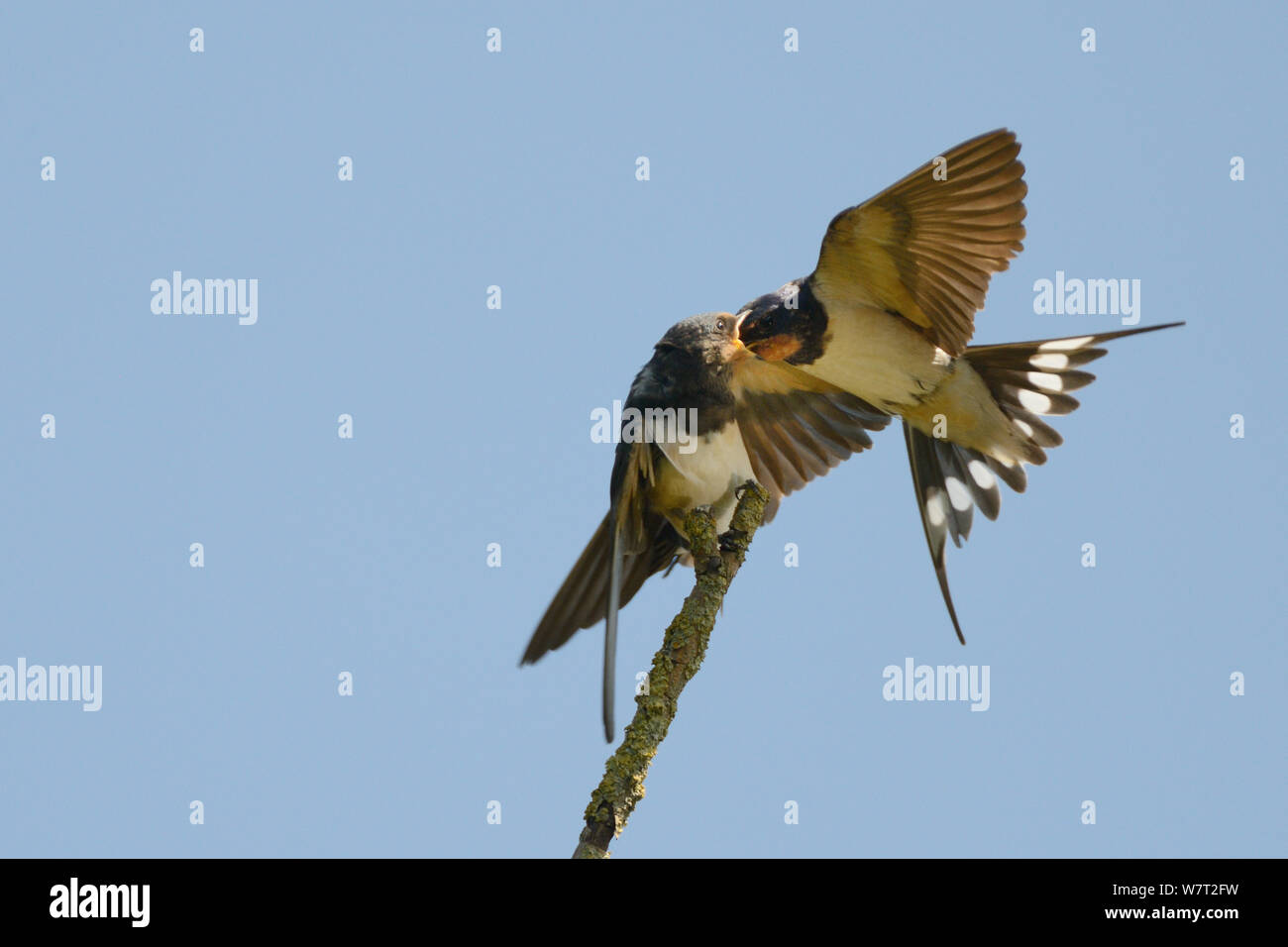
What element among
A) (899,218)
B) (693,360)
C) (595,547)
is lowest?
(595,547)

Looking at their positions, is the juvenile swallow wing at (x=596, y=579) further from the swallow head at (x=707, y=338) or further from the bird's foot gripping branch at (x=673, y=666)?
the swallow head at (x=707, y=338)

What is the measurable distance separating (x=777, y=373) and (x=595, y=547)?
4.23 feet

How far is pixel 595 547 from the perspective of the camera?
5547 mm

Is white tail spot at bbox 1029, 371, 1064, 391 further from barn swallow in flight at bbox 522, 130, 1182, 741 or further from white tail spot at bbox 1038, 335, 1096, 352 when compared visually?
white tail spot at bbox 1038, 335, 1096, 352

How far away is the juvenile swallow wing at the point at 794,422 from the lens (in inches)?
240

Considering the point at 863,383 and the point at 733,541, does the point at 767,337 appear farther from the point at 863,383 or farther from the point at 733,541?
the point at 733,541

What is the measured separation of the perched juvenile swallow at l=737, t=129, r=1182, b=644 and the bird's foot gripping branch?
3.28 ft

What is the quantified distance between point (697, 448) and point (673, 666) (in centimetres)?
164

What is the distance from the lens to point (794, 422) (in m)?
6.25

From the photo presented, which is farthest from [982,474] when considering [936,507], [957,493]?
[936,507]

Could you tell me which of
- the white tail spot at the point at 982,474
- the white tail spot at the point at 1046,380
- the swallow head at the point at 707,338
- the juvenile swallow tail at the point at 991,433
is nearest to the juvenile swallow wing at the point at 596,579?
the swallow head at the point at 707,338

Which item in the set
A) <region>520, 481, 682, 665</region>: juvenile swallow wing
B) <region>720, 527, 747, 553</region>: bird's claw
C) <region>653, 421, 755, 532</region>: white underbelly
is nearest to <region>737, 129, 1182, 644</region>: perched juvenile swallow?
<region>653, 421, 755, 532</region>: white underbelly
